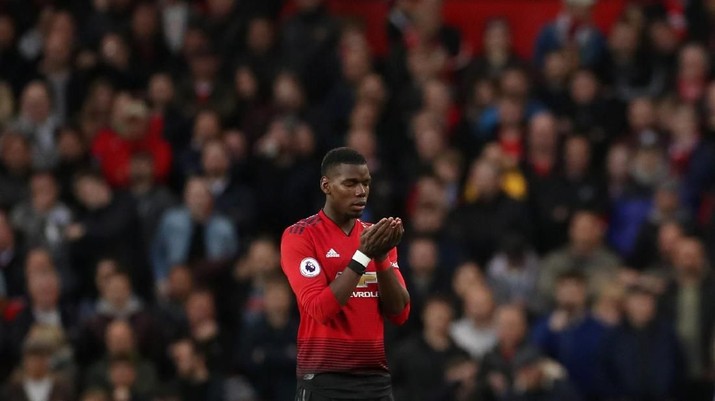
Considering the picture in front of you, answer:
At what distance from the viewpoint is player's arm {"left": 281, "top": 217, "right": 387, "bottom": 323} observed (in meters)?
6.99

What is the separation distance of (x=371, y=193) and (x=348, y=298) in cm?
686

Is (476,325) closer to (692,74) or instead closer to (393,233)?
(692,74)

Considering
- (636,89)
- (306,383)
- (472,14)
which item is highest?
(472,14)

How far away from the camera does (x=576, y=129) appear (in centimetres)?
1427

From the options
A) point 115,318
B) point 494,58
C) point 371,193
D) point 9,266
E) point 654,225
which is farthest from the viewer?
point 494,58

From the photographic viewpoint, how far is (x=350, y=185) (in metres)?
7.18

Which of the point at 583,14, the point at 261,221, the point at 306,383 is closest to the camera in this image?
the point at 306,383

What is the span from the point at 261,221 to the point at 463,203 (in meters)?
2.01

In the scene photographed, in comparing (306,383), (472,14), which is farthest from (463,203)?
(306,383)

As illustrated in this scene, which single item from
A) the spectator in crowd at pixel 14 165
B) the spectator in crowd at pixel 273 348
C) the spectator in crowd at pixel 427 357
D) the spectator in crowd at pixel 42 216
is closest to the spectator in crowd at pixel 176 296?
the spectator in crowd at pixel 273 348

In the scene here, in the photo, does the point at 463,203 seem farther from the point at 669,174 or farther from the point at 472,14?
the point at 472,14

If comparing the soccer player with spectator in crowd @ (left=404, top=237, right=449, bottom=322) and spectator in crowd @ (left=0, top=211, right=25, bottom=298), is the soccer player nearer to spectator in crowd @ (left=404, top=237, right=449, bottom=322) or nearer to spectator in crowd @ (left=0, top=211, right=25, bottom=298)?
spectator in crowd @ (left=404, top=237, right=449, bottom=322)

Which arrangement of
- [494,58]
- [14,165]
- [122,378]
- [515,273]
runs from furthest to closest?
[494,58] → [14,165] → [515,273] → [122,378]

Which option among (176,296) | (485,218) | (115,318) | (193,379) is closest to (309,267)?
(193,379)
